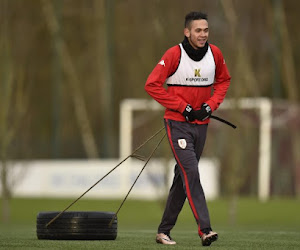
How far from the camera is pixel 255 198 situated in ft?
102

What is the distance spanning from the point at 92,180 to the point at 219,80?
65.9ft

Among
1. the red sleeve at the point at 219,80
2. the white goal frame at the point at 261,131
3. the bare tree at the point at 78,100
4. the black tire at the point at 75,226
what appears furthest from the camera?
the bare tree at the point at 78,100

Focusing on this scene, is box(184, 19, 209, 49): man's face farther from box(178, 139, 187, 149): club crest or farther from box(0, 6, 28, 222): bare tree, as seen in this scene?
box(0, 6, 28, 222): bare tree

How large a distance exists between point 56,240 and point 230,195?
493 inches

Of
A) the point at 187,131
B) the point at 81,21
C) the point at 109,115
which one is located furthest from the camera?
the point at 81,21

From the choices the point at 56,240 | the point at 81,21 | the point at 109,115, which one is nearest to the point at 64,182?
the point at 109,115

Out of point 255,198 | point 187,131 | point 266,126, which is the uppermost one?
point 187,131

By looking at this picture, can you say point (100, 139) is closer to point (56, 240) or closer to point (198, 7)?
point (198, 7)

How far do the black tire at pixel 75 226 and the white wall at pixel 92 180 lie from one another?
1661 cm

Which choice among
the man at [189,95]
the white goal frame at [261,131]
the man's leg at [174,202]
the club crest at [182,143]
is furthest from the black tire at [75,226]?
the white goal frame at [261,131]

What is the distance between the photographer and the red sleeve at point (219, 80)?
32.9 feet

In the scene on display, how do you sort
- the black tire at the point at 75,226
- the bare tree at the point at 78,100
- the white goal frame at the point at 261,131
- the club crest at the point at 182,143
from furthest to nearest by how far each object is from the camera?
the bare tree at the point at 78,100, the white goal frame at the point at 261,131, the black tire at the point at 75,226, the club crest at the point at 182,143

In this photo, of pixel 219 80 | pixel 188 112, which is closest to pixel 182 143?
pixel 188 112

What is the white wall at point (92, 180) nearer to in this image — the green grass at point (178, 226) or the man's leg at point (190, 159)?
the green grass at point (178, 226)
